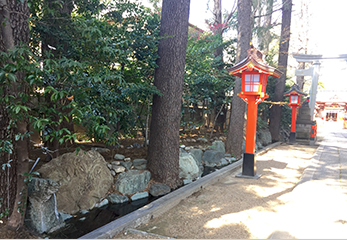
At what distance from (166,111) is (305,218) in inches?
132

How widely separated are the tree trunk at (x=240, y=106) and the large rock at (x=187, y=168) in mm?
2856

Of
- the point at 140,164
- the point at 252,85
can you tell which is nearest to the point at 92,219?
the point at 140,164

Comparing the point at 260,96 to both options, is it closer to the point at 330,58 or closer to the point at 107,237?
the point at 107,237

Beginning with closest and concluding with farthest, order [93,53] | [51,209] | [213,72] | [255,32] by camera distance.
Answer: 1. [51,209]
2. [93,53]
3. [213,72]
4. [255,32]

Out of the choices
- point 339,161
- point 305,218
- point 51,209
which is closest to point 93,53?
point 51,209

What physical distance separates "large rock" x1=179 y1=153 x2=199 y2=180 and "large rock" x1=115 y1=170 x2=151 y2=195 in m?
1.05

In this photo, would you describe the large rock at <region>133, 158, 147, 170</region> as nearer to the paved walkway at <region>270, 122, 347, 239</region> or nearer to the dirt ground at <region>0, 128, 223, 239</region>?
the dirt ground at <region>0, 128, 223, 239</region>

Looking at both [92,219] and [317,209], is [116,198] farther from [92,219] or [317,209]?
[317,209]

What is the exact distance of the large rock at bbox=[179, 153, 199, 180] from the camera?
6465 millimetres

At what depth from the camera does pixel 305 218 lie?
3.43 m

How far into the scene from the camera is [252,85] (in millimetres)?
6371

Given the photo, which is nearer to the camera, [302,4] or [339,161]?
[339,161]

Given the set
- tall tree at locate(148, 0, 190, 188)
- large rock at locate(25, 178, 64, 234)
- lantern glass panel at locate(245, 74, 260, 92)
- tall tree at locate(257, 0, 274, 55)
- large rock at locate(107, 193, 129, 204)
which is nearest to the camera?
large rock at locate(25, 178, 64, 234)

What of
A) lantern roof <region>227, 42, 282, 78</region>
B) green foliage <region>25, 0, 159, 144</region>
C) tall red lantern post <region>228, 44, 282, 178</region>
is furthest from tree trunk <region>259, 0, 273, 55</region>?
green foliage <region>25, 0, 159, 144</region>
